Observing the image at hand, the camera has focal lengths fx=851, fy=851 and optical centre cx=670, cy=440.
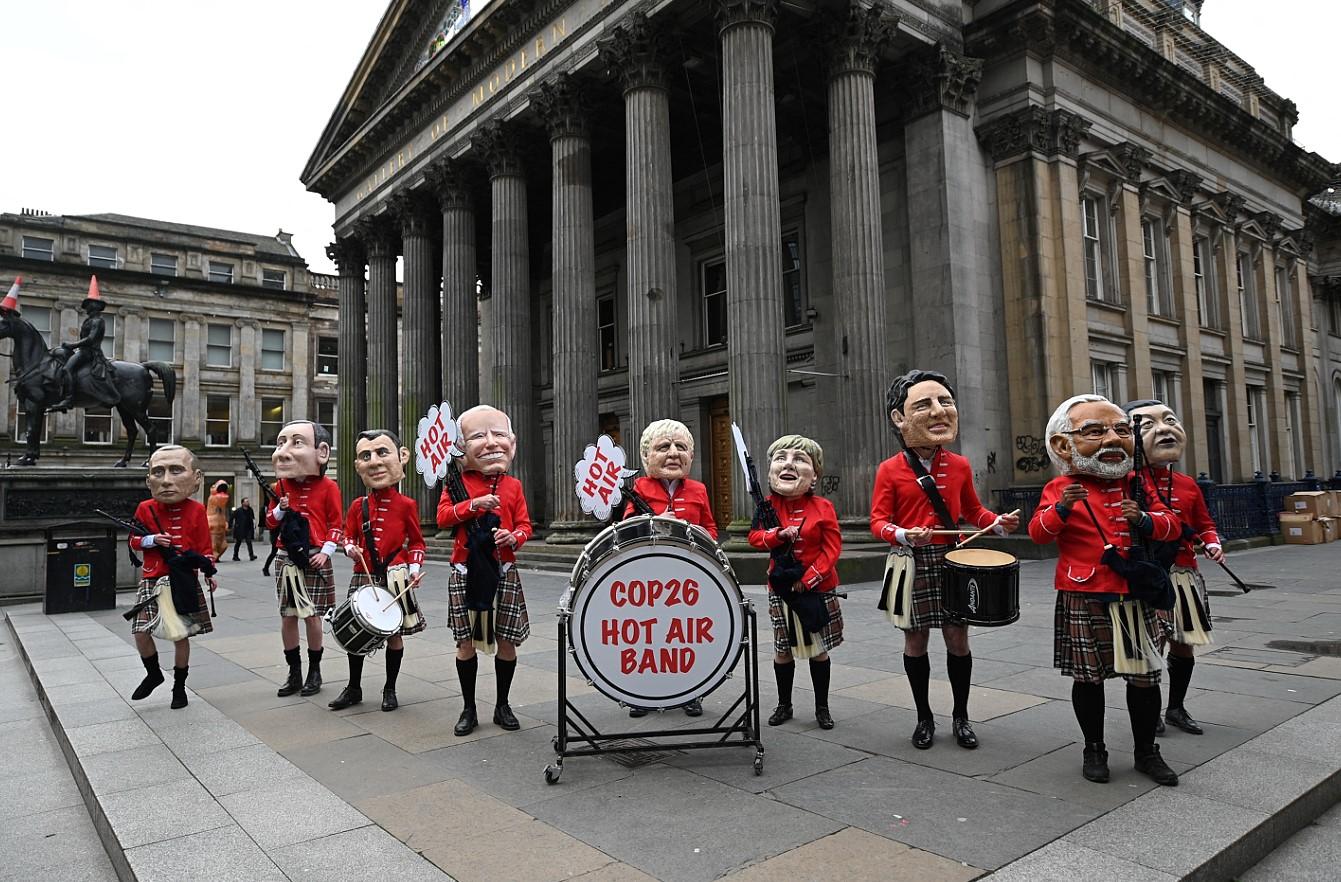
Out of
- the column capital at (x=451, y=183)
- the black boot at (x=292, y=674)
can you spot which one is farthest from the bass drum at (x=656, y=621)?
the column capital at (x=451, y=183)

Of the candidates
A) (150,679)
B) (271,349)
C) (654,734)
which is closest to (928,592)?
(654,734)

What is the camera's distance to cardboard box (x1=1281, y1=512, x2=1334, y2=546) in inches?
817

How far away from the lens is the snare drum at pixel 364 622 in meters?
6.09

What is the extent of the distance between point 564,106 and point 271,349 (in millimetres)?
33285

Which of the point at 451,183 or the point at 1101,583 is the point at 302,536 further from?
the point at 451,183

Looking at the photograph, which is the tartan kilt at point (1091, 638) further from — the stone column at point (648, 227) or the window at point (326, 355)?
the window at point (326, 355)

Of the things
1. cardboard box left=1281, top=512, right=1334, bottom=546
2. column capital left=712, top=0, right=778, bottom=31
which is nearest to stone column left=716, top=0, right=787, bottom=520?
column capital left=712, top=0, right=778, bottom=31

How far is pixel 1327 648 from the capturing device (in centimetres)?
778

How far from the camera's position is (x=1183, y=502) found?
5531 millimetres

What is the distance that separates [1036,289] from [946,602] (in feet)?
51.5

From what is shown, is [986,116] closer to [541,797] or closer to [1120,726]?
[1120,726]

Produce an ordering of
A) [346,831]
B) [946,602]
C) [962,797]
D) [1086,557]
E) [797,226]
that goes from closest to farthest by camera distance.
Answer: [346,831] < [962,797] < [1086,557] < [946,602] < [797,226]

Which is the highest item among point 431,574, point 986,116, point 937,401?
point 986,116

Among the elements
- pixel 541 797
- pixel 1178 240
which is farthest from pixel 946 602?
pixel 1178 240
